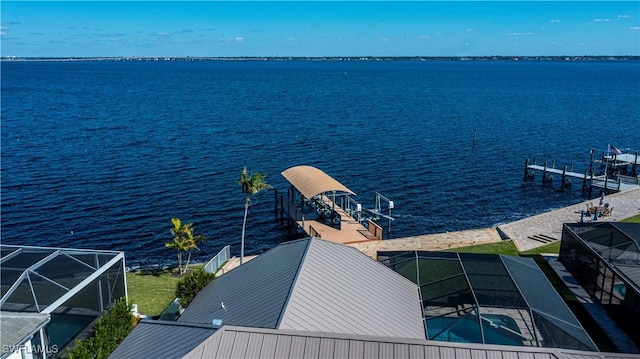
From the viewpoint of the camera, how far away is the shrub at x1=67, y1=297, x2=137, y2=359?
16094 millimetres

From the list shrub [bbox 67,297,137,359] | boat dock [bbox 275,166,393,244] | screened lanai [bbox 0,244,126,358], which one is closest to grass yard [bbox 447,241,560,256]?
→ boat dock [bbox 275,166,393,244]

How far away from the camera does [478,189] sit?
49.6 metres

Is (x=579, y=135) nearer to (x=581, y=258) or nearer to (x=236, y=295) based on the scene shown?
(x=581, y=258)

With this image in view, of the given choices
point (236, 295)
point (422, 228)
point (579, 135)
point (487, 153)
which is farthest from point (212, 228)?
point (579, 135)

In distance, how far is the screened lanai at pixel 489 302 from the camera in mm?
14570

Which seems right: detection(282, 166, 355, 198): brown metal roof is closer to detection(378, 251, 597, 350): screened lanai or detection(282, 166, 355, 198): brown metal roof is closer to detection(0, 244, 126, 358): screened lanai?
detection(378, 251, 597, 350): screened lanai

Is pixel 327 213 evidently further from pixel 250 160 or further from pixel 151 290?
pixel 250 160

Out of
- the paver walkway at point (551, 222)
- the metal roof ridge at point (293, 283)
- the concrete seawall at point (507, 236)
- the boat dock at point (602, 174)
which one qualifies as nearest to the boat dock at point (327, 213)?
the concrete seawall at point (507, 236)

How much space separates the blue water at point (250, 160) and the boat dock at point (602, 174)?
1731 millimetres

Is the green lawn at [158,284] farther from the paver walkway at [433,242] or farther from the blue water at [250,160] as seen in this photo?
the blue water at [250,160]

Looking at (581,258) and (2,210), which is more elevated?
(581,258)

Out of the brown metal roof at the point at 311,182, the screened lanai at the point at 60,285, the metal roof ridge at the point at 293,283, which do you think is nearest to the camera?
the metal roof ridge at the point at 293,283

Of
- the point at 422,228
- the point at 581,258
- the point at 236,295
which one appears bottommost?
the point at 422,228

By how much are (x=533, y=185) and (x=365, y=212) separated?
74.8ft
